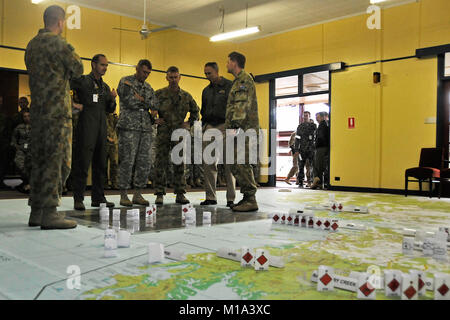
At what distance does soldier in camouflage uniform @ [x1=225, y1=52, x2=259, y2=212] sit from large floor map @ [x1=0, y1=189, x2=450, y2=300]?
0.94 m

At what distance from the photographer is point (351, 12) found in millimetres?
9125

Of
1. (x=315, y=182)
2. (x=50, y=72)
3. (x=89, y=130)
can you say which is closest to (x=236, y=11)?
(x=315, y=182)

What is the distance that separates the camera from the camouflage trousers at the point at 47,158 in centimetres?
322

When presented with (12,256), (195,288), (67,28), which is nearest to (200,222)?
(12,256)

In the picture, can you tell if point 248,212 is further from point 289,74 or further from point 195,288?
point 289,74

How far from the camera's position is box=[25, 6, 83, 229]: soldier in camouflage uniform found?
3.24 m

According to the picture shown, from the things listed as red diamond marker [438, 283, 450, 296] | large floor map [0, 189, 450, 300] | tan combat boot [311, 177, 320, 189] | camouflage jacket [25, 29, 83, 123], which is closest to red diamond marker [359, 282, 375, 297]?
large floor map [0, 189, 450, 300]

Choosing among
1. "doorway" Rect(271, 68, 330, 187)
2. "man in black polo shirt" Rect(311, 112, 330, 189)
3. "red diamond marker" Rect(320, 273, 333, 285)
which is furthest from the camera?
"doorway" Rect(271, 68, 330, 187)

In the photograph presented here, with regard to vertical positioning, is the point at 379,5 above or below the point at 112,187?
above

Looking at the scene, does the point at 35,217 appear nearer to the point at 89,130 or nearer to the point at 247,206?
the point at 89,130

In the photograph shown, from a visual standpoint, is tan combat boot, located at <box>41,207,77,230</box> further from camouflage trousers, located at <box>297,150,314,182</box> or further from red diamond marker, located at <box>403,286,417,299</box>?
camouflage trousers, located at <box>297,150,314,182</box>

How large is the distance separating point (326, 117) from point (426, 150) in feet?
8.53

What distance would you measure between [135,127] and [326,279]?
12.0ft

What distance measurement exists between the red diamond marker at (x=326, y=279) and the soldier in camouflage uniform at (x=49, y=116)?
2.29 meters
